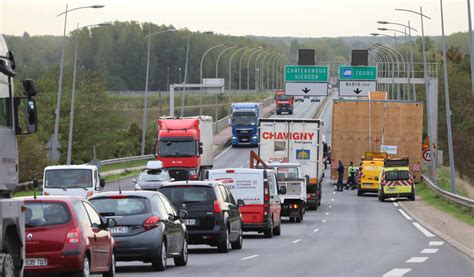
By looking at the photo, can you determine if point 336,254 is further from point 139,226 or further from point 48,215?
point 48,215

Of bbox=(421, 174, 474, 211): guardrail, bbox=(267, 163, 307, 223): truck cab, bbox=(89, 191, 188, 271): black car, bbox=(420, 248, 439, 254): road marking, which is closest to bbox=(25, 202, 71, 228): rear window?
bbox=(89, 191, 188, 271): black car

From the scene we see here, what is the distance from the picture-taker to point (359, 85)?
89.9m

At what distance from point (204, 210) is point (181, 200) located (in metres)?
0.58

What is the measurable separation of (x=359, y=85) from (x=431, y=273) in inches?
2708

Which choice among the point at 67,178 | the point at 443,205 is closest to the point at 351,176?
the point at 443,205

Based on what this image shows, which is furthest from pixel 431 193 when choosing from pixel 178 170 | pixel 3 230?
pixel 3 230

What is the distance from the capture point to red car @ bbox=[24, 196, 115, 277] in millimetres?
17891

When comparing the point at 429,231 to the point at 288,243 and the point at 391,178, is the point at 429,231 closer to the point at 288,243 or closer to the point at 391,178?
the point at 288,243

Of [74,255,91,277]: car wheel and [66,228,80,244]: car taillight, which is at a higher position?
[66,228,80,244]: car taillight

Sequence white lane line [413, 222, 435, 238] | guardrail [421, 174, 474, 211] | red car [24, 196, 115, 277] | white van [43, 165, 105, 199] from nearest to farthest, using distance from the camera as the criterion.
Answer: red car [24, 196, 115, 277] < white lane line [413, 222, 435, 238] < white van [43, 165, 105, 199] < guardrail [421, 174, 474, 211]

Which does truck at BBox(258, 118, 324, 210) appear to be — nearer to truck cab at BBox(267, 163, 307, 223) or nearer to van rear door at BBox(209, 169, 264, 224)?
truck cab at BBox(267, 163, 307, 223)

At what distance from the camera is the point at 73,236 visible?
59.1ft

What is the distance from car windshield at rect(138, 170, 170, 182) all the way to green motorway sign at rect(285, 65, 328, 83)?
88.5ft

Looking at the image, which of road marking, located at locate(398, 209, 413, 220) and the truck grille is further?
the truck grille
